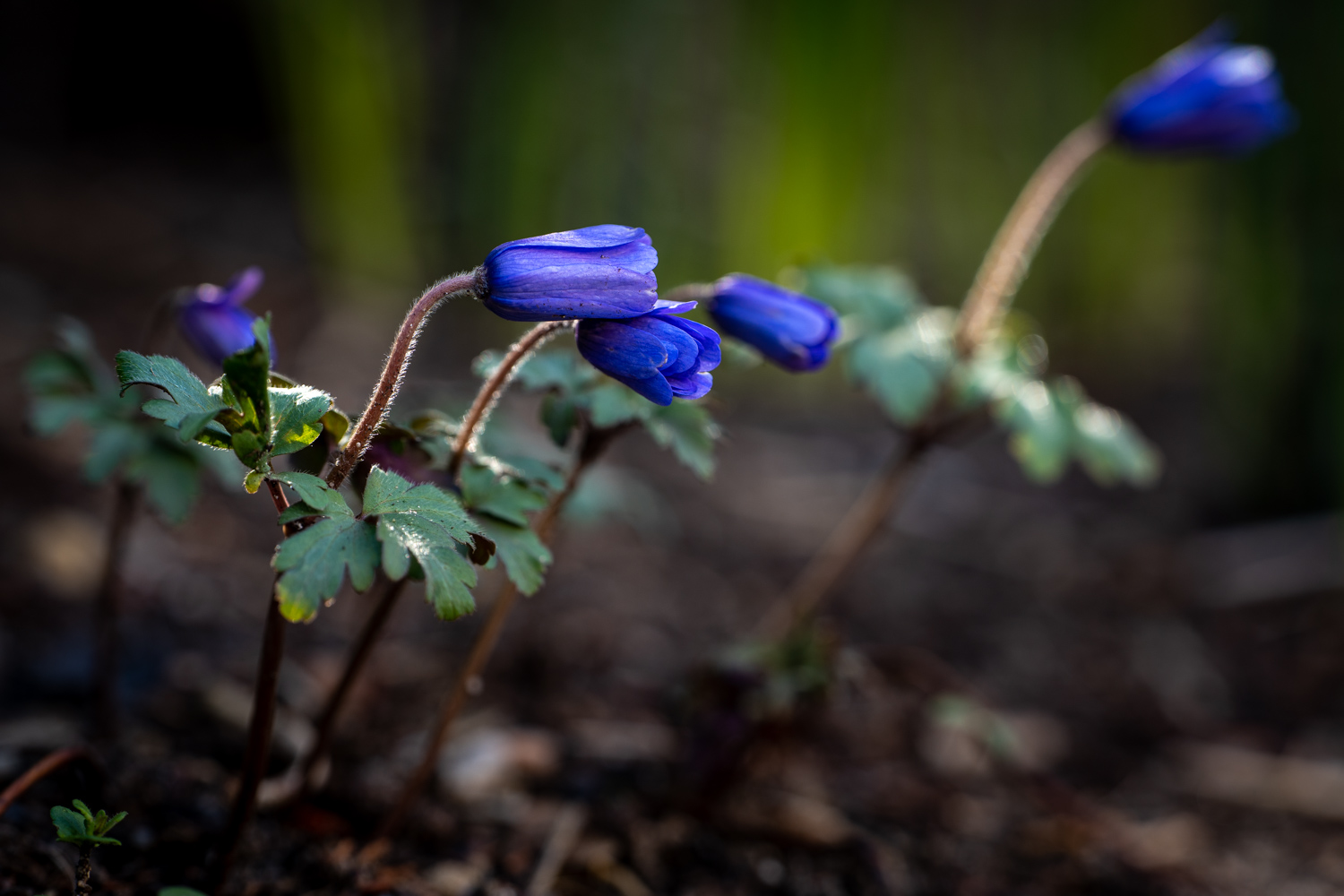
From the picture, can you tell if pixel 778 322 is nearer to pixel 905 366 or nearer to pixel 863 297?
pixel 905 366

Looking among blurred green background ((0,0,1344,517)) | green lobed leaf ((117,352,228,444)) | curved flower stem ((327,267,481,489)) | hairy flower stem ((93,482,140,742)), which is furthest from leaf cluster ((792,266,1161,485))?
blurred green background ((0,0,1344,517))

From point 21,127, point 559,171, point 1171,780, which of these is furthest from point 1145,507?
point 21,127

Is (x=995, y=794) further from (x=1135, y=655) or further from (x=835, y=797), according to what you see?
(x=1135, y=655)

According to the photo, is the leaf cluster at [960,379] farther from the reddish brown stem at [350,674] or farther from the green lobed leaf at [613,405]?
the reddish brown stem at [350,674]

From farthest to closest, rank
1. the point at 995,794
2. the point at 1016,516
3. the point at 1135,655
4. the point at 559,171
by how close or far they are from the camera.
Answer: the point at 559,171 < the point at 1016,516 < the point at 1135,655 < the point at 995,794

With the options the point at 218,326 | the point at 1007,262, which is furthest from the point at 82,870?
the point at 1007,262

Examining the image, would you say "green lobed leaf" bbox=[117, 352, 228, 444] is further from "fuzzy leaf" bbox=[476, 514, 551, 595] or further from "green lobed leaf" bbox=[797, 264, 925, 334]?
"green lobed leaf" bbox=[797, 264, 925, 334]
